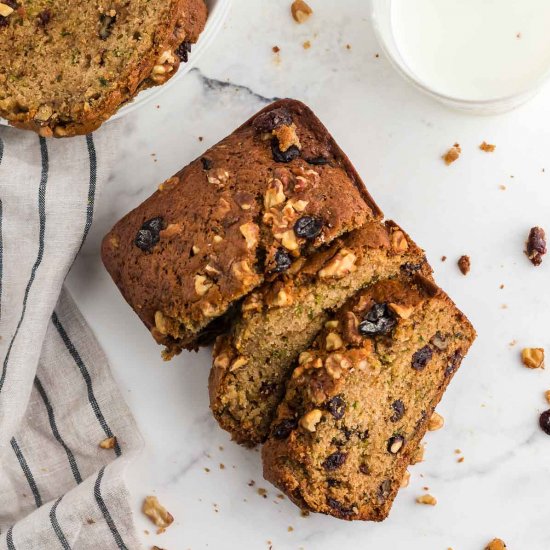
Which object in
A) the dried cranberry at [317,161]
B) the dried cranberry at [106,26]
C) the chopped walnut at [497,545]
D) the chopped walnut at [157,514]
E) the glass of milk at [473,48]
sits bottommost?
the chopped walnut at [157,514]

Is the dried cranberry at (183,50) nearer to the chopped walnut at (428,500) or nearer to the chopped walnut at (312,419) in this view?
the chopped walnut at (312,419)

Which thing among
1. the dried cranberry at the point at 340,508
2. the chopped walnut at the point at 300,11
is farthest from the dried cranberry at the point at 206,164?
the dried cranberry at the point at 340,508

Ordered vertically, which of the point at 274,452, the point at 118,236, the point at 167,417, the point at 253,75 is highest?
the point at 253,75

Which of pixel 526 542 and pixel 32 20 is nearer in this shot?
pixel 32 20

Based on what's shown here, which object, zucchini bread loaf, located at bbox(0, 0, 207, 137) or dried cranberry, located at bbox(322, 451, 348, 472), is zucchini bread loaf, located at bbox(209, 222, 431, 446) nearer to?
dried cranberry, located at bbox(322, 451, 348, 472)

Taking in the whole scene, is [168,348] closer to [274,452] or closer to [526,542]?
[274,452]

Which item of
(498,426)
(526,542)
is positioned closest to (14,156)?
(498,426)

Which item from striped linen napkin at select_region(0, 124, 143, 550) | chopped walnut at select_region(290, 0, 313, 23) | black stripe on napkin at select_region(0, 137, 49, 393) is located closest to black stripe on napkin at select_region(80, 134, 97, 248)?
striped linen napkin at select_region(0, 124, 143, 550)
